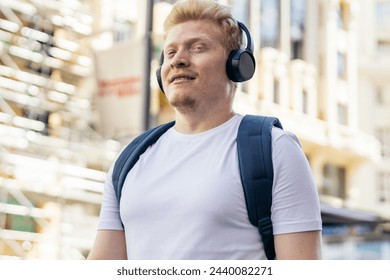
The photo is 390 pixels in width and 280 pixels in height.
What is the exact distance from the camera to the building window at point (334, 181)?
25.5m

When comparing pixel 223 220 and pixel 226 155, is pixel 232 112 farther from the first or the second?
pixel 223 220

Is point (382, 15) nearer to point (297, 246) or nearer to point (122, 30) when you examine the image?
point (122, 30)

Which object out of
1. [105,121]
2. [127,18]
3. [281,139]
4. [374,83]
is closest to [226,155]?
[281,139]

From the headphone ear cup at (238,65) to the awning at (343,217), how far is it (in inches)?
462

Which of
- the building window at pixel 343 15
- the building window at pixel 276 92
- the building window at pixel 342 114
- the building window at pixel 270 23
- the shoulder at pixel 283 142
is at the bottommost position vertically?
the shoulder at pixel 283 142

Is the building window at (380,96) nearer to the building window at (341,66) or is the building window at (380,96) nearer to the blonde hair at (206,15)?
the building window at (341,66)

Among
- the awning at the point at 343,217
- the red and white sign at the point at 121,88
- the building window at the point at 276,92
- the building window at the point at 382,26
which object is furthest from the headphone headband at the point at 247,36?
the building window at the point at 382,26

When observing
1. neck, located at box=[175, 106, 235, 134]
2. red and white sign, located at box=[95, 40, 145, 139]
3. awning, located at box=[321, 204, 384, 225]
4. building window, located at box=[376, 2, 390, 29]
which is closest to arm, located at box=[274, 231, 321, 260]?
neck, located at box=[175, 106, 235, 134]

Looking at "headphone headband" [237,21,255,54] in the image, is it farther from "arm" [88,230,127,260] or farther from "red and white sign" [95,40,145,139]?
"red and white sign" [95,40,145,139]

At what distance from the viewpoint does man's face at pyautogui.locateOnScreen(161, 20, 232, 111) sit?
62.7 inches

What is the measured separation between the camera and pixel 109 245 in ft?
5.41

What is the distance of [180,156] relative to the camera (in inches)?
63.2

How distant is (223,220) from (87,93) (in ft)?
41.5

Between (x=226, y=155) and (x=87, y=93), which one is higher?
(x=87, y=93)
